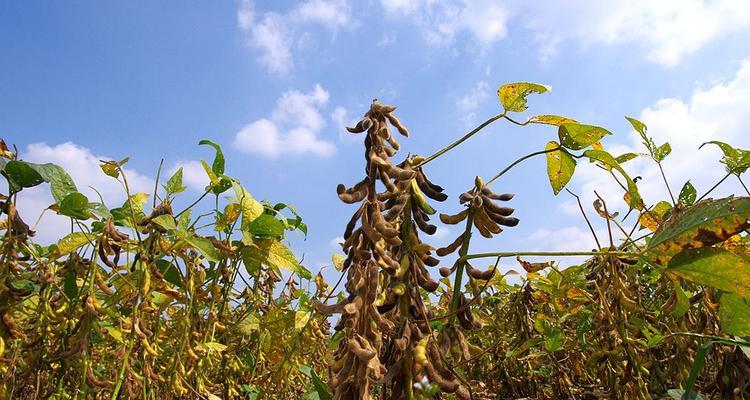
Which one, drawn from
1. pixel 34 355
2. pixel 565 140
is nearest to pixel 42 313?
pixel 34 355

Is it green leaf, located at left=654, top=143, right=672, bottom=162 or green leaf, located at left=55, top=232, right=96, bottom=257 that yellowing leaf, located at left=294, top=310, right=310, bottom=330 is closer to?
green leaf, located at left=55, top=232, right=96, bottom=257

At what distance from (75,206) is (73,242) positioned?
0.16 metres

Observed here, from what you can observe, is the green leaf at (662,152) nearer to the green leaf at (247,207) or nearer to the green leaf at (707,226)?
the green leaf at (707,226)

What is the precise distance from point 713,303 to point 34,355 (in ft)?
7.72

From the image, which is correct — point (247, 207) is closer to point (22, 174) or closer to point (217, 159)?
point (217, 159)

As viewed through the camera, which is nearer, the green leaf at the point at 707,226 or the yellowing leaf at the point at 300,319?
the green leaf at the point at 707,226

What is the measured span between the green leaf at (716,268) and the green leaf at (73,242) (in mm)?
1795

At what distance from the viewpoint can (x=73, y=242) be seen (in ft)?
6.04

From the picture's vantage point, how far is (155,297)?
2283 millimetres

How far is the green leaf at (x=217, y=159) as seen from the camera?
6.31 ft

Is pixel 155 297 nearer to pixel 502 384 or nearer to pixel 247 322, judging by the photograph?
pixel 247 322

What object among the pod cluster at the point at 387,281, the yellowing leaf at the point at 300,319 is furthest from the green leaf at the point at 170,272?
the pod cluster at the point at 387,281

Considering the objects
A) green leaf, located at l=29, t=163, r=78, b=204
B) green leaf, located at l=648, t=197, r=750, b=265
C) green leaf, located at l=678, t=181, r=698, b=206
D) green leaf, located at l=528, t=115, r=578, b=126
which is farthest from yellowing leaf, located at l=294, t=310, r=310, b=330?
green leaf, located at l=678, t=181, r=698, b=206

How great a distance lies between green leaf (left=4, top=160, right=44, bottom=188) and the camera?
1.66m
